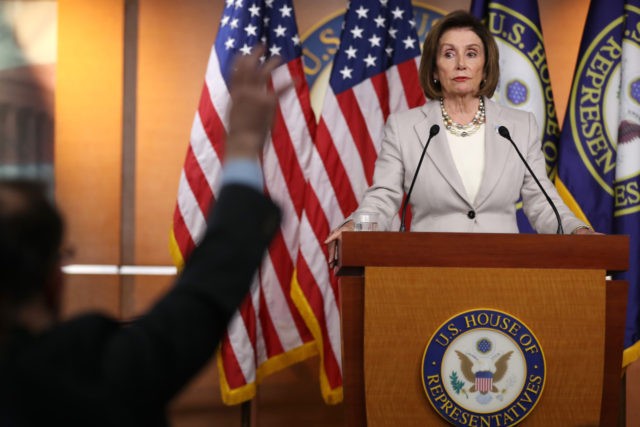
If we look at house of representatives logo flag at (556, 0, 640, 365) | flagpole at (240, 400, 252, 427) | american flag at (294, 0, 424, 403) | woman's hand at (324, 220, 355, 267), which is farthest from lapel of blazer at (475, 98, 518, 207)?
flagpole at (240, 400, 252, 427)

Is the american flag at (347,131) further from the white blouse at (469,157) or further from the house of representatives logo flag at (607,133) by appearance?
the white blouse at (469,157)

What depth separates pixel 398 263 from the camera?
218cm

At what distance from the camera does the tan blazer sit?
2893 mm

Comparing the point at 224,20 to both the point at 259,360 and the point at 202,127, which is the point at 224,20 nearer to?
the point at 202,127

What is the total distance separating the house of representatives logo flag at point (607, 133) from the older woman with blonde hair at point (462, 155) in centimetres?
126

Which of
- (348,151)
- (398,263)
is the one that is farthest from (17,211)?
(348,151)

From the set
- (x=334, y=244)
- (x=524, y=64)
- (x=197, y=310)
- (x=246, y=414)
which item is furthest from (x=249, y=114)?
(x=524, y=64)

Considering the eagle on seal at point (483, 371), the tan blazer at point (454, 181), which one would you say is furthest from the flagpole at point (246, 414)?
the eagle on seal at point (483, 371)

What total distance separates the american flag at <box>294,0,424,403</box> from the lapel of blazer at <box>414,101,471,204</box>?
1.10 m

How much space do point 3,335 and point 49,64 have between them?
4211 millimetres

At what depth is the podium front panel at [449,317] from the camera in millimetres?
2154

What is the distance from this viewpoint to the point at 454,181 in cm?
289

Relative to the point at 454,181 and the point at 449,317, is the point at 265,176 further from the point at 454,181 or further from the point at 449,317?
the point at 449,317

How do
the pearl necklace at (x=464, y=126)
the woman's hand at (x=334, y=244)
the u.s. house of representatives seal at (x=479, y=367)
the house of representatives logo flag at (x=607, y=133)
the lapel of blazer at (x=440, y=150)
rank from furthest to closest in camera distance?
the house of representatives logo flag at (x=607, y=133) → the pearl necklace at (x=464, y=126) → the lapel of blazer at (x=440, y=150) → the woman's hand at (x=334, y=244) → the u.s. house of representatives seal at (x=479, y=367)
